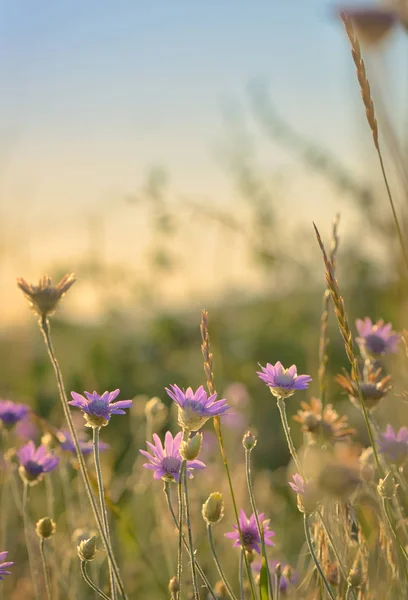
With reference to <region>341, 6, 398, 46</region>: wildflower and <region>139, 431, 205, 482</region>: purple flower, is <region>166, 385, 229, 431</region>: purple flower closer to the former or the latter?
<region>139, 431, 205, 482</region>: purple flower

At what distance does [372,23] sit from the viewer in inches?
39.5

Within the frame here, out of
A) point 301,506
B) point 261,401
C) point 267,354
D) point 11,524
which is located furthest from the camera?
point 267,354

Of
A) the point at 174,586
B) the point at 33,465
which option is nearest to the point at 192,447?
the point at 174,586

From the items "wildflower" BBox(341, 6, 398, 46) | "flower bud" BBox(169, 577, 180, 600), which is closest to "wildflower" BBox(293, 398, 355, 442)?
"flower bud" BBox(169, 577, 180, 600)

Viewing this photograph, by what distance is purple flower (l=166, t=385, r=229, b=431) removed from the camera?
3.27ft

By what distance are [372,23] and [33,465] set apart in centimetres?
90

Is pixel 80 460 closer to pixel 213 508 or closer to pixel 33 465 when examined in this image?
pixel 213 508

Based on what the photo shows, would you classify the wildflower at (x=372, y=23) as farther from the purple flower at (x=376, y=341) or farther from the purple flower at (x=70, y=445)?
the purple flower at (x=70, y=445)

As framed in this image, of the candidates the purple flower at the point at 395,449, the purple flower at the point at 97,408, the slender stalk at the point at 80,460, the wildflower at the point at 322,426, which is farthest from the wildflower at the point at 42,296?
the purple flower at the point at 395,449

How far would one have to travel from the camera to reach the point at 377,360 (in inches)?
56.9

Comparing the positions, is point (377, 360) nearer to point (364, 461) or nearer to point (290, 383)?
point (364, 461)

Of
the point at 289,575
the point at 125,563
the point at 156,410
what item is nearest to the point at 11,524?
the point at 125,563

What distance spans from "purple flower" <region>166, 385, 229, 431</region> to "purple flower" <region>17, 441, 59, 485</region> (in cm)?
41

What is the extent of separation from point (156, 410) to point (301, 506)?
0.57 m
